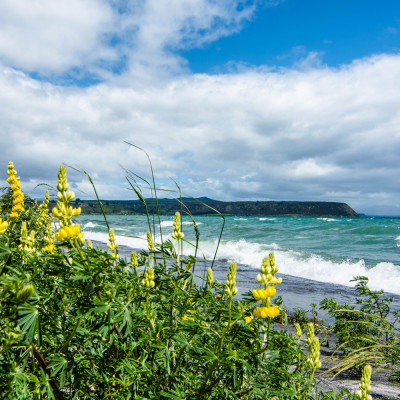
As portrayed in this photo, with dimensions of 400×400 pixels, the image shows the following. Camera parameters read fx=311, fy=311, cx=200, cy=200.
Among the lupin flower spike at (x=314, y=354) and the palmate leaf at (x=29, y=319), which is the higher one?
the palmate leaf at (x=29, y=319)

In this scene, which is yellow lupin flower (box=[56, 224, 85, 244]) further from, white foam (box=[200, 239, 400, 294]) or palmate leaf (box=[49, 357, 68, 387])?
white foam (box=[200, 239, 400, 294])

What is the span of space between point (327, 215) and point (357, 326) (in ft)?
286

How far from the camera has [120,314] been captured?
1.56m

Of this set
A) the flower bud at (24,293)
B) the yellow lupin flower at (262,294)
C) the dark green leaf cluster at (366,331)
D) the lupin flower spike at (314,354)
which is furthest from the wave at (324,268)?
the flower bud at (24,293)

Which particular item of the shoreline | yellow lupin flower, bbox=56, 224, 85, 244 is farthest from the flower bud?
the shoreline

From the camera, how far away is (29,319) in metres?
1.27

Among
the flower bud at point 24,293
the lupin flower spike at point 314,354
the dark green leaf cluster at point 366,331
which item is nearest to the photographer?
the flower bud at point 24,293

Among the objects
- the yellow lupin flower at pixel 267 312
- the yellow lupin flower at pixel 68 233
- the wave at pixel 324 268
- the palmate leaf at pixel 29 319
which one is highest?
the yellow lupin flower at pixel 68 233

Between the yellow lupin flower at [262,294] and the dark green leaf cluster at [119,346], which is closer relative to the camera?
the dark green leaf cluster at [119,346]

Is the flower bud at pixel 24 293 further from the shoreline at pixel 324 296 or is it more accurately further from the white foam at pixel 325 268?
the white foam at pixel 325 268

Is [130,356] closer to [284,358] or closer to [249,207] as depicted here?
[284,358]

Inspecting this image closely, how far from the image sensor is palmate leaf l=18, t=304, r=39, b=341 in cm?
124

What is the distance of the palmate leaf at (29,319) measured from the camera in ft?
4.06

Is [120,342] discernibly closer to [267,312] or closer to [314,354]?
[267,312]
